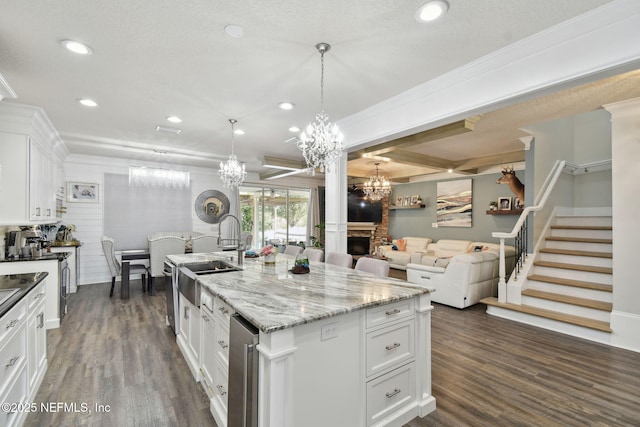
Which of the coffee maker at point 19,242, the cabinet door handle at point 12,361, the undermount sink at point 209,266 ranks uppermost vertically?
the coffee maker at point 19,242

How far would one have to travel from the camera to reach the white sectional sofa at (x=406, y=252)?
7.51 m

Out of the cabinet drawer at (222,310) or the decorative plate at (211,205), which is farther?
the decorative plate at (211,205)

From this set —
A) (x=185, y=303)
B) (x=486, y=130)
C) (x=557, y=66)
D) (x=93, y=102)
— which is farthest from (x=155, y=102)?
(x=486, y=130)

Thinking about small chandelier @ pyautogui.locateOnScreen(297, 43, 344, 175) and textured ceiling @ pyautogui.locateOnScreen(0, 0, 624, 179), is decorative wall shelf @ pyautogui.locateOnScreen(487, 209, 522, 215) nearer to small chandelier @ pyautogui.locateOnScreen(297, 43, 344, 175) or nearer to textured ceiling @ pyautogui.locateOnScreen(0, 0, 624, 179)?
textured ceiling @ pyautogui.locateOnScreen(0, 0, 624, 179)

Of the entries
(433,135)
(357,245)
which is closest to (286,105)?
(433,135)

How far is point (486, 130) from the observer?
15.3 ft

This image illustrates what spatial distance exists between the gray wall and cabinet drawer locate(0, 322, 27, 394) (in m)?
7.96

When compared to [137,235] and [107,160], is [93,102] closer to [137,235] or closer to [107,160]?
[107,160]

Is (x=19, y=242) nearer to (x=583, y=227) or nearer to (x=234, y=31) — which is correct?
(x=234, y=31)

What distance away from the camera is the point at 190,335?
2719mm

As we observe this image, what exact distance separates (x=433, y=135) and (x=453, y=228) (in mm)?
4820

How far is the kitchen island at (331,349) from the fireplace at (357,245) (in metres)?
6.84

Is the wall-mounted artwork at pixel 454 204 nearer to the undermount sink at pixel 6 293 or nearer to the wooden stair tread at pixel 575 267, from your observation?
the wooden stair tread at pixel 575 267

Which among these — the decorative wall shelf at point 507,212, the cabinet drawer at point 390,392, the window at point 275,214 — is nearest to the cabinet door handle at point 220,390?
the cabinet drawer at point 390,392
